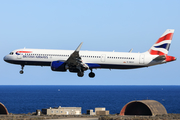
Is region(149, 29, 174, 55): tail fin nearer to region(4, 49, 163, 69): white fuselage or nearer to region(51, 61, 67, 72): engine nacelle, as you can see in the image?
region(4, 49, 163, 69): white fuselage

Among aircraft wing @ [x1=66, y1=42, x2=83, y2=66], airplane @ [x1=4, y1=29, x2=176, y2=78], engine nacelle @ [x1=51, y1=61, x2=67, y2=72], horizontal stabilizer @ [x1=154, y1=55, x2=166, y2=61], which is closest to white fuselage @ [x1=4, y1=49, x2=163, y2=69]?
airplane @ [x1=4, y1=29, x2=176, y2=78]

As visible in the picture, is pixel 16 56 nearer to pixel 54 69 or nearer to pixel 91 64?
pixel 54 69

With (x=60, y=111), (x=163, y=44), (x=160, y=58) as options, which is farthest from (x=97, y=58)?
(x=60, y=111)

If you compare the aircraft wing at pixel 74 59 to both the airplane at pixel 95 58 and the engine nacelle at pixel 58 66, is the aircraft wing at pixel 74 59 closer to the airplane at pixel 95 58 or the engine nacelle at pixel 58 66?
the airplane at pixel 95 58

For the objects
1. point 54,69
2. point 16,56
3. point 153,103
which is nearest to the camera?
point 54,69

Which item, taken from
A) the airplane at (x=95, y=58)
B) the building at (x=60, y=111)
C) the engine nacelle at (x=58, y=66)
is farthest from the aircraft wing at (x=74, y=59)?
the building at (x=60, y=111)

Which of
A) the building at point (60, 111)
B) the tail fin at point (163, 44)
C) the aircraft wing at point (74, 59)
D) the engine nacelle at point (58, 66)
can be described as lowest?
the building at point (60, 111)

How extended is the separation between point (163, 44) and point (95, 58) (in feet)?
44.9

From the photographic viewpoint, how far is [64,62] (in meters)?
59.2

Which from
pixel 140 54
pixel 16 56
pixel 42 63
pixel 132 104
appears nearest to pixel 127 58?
pixel 140 54

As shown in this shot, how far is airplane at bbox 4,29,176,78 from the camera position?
5906 centimetres

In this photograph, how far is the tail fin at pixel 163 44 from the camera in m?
61.3

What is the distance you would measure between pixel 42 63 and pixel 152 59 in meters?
21.1

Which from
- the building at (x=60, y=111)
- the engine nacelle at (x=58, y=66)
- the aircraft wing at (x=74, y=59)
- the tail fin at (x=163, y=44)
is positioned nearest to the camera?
the aircraft wing at (x=74, y=59)
